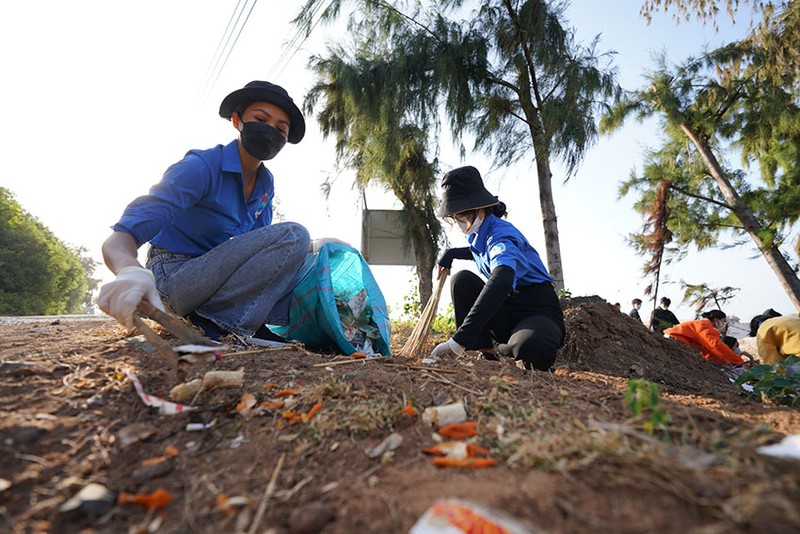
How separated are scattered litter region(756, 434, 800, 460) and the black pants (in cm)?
148

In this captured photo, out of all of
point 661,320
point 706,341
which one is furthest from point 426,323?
point 661,320

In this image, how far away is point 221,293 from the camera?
223cm

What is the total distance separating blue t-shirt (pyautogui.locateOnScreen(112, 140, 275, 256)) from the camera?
189 centimetres

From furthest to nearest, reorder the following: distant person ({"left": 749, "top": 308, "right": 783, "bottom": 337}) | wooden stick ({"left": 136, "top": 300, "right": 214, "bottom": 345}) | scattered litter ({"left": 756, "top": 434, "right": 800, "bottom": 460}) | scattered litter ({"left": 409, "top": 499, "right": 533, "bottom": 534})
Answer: distant person ({"left": 749, "top": 308, "right": 783, "bottom": 337})
wooden stick ({"left": 136, "top": 300, "right": 214, "bottom": 345})
scattered litter ({"left": 756, "top": 434, "right": 800, "bottom": 460})
scattered litter ({"left": 409, "top": 499, "right": 533, "bottom": 534})

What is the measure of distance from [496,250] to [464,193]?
1.58 feet

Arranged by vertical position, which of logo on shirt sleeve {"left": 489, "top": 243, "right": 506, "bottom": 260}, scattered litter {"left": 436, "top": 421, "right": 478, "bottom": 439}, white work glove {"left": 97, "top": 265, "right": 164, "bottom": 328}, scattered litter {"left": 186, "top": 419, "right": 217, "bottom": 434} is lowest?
scattered litter {"left": 186, "top": 419, "right": 217, "bottom": 434}

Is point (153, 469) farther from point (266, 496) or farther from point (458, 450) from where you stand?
point (458, 450)

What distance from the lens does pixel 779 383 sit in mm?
1907

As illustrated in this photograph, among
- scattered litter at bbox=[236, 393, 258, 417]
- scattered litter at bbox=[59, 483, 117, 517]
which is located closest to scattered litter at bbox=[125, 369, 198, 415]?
scattered litter at bbox=[236, 393, 258, 417]

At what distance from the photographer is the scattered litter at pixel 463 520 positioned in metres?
0.65

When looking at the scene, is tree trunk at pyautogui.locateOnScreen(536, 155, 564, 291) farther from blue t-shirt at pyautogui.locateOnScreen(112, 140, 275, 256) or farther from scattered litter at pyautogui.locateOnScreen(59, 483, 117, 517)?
scattered litter at pyautogui.locateOnScreen(59, 483, 117, 517)

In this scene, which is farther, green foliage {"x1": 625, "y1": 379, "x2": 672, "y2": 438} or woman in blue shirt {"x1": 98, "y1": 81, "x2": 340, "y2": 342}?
woman in blue shirt {"x1": 98, "y1": 81, "x2": 340, "y2": 342}

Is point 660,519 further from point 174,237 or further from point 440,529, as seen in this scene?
point 174,237

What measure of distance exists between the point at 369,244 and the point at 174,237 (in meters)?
5.95
